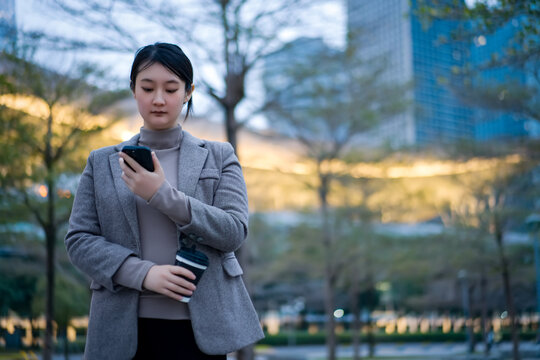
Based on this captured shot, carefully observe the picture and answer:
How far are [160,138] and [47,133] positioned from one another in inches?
303

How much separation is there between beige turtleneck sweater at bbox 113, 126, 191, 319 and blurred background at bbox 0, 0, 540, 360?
15.0 feet

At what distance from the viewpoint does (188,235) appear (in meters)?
1.35

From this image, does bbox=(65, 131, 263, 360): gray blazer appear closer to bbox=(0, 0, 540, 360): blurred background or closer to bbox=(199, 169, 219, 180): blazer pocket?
bbox=(199, 169, 219, 180): blazer pocket

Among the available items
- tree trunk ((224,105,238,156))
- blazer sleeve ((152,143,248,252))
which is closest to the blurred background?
tree trunk ((224,105,238,156))

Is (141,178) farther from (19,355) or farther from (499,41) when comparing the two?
(19,355)

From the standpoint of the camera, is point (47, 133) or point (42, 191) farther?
point (42, 191)

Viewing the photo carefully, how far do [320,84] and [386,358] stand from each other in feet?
40.2

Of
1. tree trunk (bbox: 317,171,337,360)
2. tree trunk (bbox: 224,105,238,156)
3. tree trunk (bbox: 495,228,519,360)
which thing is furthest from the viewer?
tree trunk (bbox: 317,171,337,360)

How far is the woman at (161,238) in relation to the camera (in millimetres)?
1322

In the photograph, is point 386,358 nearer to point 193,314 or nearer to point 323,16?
point 323,16

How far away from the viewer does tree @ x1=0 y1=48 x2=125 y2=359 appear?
8195mm

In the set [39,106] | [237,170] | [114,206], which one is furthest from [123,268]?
[39,106]

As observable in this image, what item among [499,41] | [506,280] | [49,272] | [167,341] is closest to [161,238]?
[167,341]

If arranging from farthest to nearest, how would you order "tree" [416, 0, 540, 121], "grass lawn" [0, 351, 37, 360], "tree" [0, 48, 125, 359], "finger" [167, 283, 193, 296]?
"grass lawn" [0, 351, 37, 360]
"tree" [0, 48, 125, 359]
"tree" [416, 0, 540, 121]
"finger" [167, 283, 193, 296]
